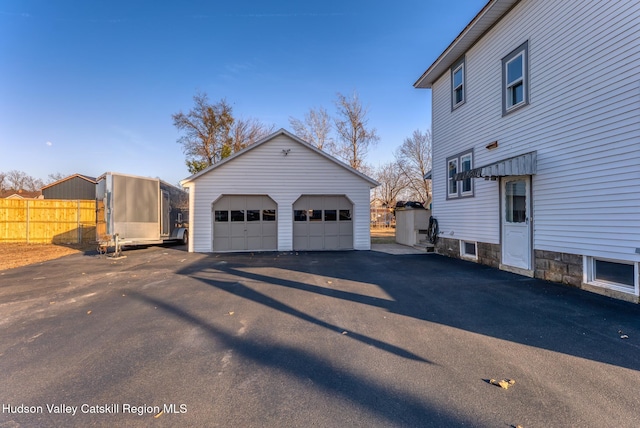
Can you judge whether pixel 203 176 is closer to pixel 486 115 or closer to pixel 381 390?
pixel 486 115

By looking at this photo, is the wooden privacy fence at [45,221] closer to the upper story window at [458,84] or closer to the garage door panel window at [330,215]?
the garage door panel window at [330,215]

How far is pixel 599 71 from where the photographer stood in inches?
221

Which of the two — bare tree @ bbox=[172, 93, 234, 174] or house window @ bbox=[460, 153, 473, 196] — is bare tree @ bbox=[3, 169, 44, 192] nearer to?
bare tree @ bbox=[172, 93, 234, 174]

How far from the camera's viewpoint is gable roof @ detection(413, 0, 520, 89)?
7.96 meters

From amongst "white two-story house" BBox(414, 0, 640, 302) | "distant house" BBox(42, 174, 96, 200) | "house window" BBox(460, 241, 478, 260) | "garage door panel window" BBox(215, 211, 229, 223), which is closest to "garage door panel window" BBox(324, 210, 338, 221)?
"garage door panel window" BBox(215, 211, 229, 223)

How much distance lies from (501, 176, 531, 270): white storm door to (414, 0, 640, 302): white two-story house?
27 millimetres

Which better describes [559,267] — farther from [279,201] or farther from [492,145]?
[279,201]

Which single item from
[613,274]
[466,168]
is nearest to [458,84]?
[466,168]

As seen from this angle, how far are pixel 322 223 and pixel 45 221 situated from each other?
1546cm

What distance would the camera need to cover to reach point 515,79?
7.79 metres

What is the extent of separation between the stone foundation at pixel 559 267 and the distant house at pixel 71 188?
3583 centimetres

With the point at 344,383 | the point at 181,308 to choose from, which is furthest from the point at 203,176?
the point at 344,383

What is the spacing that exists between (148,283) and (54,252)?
9486mm

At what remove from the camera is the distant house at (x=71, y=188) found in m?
29.3
